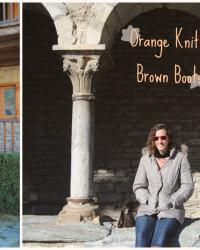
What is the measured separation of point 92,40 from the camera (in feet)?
17.5

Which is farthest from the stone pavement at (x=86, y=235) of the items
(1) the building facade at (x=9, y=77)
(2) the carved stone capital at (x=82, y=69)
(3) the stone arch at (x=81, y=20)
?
(3) the stone arch at (x=81, y=20)

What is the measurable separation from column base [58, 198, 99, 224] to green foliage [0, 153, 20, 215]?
1.60 ft

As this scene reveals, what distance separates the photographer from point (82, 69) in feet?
17.7

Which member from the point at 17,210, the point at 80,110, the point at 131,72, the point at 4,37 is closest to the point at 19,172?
the point at 17,210

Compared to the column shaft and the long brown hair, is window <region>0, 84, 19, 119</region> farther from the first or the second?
the long brown hair

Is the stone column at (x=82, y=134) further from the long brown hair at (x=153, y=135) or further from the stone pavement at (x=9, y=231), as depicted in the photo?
the long brown hair at (x=153, y=135)

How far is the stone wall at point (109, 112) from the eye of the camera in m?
7.32

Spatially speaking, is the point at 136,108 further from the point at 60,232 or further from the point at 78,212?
the point at 60,232

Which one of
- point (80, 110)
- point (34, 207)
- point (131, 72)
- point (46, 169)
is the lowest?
point (34, 207)

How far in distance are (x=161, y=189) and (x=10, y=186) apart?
63.0 inches

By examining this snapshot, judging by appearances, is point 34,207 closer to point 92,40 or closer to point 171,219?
point 92,40

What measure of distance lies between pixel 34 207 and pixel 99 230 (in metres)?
2.45

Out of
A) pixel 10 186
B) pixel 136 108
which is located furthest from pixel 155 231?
pixel 136 108

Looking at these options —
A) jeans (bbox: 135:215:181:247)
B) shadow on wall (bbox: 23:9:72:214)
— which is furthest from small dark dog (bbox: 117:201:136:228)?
shadow on wall (bbox: 23:9:72:214)
